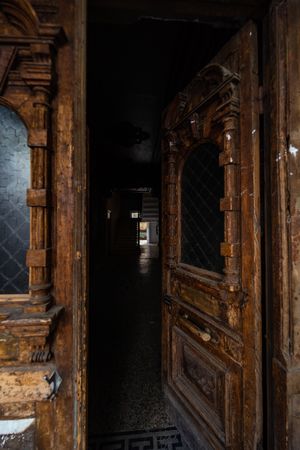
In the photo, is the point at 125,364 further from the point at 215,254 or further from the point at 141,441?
the point at 215,254

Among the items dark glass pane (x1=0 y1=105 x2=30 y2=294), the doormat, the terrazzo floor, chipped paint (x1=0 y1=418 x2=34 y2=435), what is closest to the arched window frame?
dark glass pane (x1=0 y1=105 x2=30 y2=294)

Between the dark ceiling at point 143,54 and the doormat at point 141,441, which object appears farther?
the doormat at point 141,441

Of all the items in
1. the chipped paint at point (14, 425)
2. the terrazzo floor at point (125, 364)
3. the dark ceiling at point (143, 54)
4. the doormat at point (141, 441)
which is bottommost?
the doormat at point (141, 441)

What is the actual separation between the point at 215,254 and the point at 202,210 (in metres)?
0.34

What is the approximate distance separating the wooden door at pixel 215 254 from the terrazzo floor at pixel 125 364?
0.94ft

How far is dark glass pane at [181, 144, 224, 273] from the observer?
4.68ft

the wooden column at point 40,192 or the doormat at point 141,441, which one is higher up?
the wooden column at point 40,192

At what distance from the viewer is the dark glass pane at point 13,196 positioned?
3.69ft

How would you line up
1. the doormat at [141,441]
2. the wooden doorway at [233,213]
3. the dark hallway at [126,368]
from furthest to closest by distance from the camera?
the dark hallway at [126,368]
the doormat at [141,441]
the wooden doorway at [233,213]

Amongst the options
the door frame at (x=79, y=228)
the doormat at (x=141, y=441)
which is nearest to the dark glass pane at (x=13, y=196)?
the door frame at (x=79, y=228)

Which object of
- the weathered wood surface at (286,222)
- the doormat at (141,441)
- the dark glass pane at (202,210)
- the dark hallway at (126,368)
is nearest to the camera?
the weathered wood surface at (286,222)

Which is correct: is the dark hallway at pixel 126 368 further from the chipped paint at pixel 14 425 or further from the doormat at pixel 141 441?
the chipped paint at pixel 14 425

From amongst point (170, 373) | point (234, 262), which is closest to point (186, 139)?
point (234, 262)

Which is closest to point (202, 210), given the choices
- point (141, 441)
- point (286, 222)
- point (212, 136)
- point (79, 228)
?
point (212, 136)
